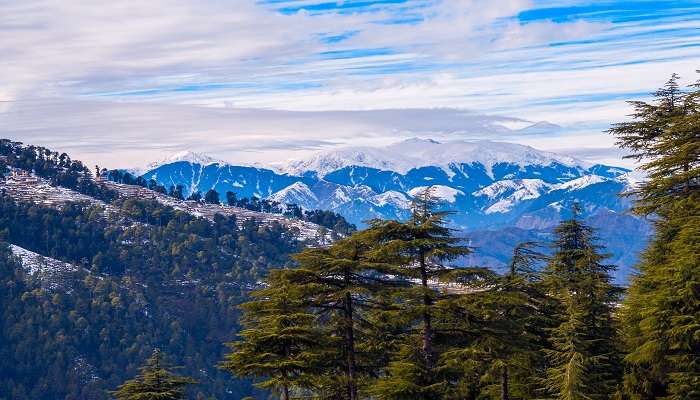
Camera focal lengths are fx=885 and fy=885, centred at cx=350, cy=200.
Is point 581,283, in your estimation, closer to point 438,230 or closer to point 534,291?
point 534,291

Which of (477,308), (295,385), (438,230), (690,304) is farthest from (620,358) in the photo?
(295,385)

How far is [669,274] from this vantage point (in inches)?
1654

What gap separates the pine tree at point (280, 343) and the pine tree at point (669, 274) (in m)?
16.1

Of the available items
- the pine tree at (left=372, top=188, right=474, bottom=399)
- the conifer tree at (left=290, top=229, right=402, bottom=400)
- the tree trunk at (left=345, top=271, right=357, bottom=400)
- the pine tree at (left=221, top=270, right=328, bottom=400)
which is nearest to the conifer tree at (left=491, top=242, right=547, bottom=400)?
the pine tree at (left=372, top=188, right=474, bottom=399)

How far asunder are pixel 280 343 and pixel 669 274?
19.0 m

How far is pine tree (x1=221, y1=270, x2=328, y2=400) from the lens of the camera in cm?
3588

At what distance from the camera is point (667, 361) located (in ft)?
139

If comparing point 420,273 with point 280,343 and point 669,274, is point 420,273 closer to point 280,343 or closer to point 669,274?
point 280,343

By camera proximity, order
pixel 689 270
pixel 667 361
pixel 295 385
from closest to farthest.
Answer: pixel 295 385, pixel 689 270, pixel 667 361

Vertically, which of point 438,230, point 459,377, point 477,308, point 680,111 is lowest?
point 459,377

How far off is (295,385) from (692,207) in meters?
23.2

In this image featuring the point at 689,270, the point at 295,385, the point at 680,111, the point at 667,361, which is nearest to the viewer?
the point at 295,385

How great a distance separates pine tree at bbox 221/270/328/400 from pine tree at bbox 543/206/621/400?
11.9 m

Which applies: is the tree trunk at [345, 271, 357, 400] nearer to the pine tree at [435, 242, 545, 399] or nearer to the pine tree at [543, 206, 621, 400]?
the pine tree at [435, 242, 545, 399]
